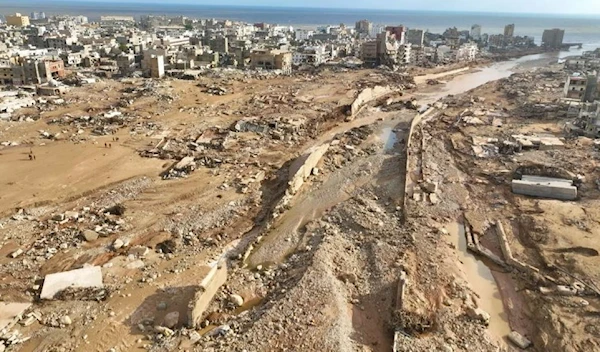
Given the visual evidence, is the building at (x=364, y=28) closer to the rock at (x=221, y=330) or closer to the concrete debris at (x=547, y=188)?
the concrete debris at (x=547, y=188)

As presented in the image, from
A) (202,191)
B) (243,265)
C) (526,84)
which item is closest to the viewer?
(243,265)

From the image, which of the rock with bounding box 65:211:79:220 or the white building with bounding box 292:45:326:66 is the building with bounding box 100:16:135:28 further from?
the rock with bounding box 65:211:79:220

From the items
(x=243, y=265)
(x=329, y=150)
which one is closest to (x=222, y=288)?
(x=243, y=265)

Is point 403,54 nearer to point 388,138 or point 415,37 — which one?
point 415,37

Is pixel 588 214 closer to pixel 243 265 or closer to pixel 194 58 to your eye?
pixel 243 265

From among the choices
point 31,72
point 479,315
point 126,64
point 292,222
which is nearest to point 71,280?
point 292,222

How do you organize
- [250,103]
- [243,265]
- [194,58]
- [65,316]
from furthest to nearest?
[194,58] → [250,103] → [243,265] → [65,316]
